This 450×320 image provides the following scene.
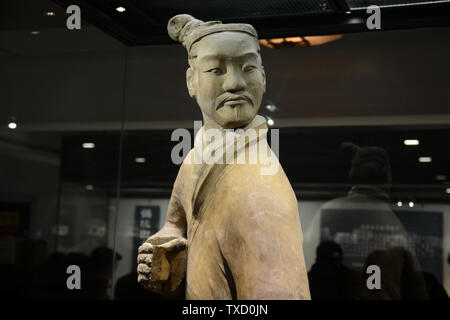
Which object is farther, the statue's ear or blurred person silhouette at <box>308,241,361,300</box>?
blurred person silhouette at <box>308,241,361,300</box>

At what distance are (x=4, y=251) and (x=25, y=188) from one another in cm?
26

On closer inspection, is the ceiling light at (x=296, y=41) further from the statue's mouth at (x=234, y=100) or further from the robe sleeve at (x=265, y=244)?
the robe sleeve at (x=265, y=244)

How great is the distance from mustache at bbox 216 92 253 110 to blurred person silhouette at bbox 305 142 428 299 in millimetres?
596

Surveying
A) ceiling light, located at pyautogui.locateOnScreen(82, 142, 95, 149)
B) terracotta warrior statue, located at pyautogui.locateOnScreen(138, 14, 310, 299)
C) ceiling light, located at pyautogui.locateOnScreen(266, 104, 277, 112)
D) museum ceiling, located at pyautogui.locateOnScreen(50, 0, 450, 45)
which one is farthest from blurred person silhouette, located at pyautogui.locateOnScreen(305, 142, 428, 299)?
ceiling light, located at pyautogui.locateOnScreen(82, 142, 95, 149)

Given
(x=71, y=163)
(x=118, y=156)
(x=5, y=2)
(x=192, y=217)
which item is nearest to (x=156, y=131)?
(x=118, y=156)

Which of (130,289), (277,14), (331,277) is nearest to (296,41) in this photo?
(277,14)

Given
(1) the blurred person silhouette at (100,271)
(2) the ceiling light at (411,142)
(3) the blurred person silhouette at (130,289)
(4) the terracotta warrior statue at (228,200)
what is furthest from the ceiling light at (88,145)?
(2) the ceiling light at (411,142)

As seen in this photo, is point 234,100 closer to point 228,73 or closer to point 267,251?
point 228,73

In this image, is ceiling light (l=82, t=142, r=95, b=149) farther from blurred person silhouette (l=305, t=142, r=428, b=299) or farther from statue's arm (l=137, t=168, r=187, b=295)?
blurred person silhouette (l=305, t=142, r=428, b=299)

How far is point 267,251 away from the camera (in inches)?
56.1

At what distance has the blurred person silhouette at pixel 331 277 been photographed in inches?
80.0

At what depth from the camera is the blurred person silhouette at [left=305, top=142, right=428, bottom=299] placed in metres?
2.01

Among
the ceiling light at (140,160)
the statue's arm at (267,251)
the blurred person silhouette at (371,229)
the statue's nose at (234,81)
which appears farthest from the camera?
the ceiling light at (140,160)
